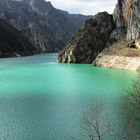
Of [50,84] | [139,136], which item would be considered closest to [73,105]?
[139,136]

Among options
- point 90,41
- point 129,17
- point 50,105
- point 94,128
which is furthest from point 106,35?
point 94,128

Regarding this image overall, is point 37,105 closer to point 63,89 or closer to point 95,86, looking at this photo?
point 63,89

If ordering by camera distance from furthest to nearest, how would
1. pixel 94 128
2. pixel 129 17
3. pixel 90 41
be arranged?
pixel 90 41 → pixel 129 17 → pixel 94 128

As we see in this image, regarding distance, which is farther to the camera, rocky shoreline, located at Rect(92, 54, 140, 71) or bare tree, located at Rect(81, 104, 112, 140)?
rocky shoreline, located at Rect(92, 54, 140, 71)

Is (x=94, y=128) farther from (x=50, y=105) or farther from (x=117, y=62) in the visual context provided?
(x=117, y=62)

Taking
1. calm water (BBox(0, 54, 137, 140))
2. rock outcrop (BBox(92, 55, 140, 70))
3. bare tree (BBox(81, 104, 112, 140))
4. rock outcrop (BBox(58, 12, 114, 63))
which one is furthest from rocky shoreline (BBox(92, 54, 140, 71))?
bare tree (BBox(81, 104, 112, 140))

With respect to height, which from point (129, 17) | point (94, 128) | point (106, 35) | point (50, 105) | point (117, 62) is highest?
point (129, 17)

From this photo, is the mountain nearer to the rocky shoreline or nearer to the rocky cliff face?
the rocky cliff face
